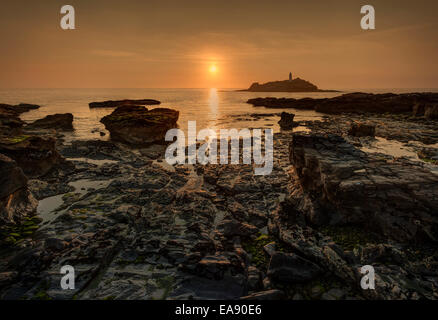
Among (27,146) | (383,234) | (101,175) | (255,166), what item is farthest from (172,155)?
(383,234)

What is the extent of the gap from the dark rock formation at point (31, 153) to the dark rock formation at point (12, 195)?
13.0ft

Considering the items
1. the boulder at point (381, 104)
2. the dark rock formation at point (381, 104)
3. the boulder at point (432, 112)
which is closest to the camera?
the boulder at point (432, 112)

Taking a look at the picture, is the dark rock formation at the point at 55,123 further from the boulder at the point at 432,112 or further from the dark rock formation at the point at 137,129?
the boulder at the point at 432,112

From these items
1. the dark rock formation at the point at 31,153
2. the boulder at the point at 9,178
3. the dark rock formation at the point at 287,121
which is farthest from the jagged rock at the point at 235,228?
the dark rock formation at the point at 287,121

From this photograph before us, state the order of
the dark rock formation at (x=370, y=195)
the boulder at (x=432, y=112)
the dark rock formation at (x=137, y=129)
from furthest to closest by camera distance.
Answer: the boulder at (x=432, y=112)
the dark rock formation at (x=137, y=129)
the dark rock formation at (x=370, y=195)

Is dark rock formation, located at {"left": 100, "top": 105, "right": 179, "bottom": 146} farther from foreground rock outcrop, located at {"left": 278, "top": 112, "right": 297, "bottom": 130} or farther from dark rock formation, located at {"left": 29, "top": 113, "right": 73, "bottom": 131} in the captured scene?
foreground rock outcrop, located at {"left": 278, "top": 112, "right": 297, "bottom": 130}

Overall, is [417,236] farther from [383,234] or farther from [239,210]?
[239,210]

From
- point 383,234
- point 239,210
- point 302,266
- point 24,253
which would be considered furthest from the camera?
point 239,210

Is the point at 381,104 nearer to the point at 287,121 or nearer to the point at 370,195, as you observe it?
the point at 287,121

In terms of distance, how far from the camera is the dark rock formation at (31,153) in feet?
36.7

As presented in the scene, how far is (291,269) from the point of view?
5.23 m

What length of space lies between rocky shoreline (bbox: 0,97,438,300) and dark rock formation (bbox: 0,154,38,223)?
42mm
